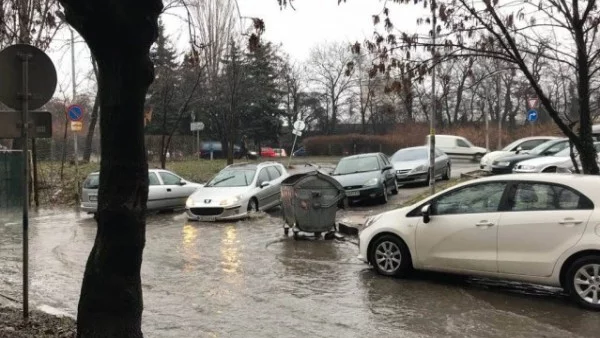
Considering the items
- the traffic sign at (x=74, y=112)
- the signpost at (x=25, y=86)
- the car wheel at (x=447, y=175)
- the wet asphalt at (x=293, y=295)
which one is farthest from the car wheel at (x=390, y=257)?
the traffic sign at (x=74, y=112)

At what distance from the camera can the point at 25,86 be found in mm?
6172

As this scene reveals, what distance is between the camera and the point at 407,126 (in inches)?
2202

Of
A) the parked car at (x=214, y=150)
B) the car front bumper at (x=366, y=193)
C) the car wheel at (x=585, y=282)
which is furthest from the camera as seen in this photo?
the parked car at (x=214, y=150)

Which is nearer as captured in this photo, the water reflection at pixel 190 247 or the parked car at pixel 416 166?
the water reflection at pixel 190 247

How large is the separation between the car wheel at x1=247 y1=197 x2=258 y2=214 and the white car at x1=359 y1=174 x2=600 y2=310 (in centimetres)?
740

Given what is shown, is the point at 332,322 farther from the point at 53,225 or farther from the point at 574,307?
the point at 53,225

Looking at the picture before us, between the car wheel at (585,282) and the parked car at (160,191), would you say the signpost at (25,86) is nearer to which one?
the car wheel at (585,282)

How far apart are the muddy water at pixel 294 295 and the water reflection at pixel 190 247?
0.03 meters

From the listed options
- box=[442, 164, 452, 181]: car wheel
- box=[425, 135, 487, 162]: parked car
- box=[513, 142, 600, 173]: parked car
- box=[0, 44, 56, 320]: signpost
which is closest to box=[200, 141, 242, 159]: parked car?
box=[425, 135, 487, 162]: parked car

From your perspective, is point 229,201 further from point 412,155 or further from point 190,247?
point 412,155

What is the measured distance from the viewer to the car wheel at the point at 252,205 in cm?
1573

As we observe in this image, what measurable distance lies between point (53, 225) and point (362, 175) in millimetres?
8593

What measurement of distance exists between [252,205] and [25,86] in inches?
394

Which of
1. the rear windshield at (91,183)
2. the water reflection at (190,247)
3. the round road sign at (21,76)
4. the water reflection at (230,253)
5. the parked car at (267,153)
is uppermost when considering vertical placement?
the round road sign at (21,76)
